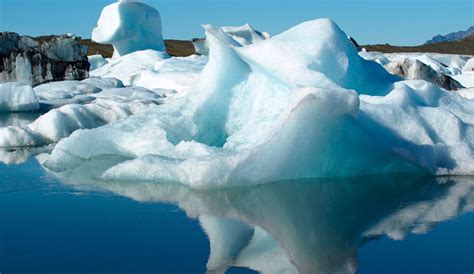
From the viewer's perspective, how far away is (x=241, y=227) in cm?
400

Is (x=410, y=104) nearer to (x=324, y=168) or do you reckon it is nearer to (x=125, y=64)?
(x=324, y=168)

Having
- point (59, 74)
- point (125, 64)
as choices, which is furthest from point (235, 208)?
point (125, 64)

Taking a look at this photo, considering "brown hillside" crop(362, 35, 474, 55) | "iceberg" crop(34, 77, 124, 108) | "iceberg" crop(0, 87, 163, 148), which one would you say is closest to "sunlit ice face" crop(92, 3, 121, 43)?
"iceberg" crop(34, 77, 124, 108)

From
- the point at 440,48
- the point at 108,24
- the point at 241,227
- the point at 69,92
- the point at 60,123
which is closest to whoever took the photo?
the point at 241,227

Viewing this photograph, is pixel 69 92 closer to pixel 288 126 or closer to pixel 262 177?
pixel 262 177

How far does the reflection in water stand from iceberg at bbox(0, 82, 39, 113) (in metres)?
8.14

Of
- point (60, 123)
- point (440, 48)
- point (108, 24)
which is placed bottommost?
point (440, 48)

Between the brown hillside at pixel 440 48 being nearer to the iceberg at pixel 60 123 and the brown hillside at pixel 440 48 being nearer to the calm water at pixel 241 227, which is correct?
the iceberg at pixel 60 123

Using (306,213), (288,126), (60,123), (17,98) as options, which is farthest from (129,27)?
(306,213)

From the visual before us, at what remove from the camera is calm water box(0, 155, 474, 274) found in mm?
3250

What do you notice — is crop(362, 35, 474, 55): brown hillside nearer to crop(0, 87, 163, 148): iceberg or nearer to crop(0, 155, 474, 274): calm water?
crop(0, 87, 163, 148): iceberg

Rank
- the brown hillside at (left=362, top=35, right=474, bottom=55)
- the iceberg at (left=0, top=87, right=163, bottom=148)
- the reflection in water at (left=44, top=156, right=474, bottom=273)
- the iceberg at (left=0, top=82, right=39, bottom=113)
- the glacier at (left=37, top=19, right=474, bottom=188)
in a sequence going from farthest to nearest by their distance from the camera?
1. the brown hillside at (left=362, top=35, right=474, bottom=55)
2. the iceberg at (left=0, top=82, right=39, bottom=113)
3. the iceberg at (left=0, top=87, right=163, bottom=148)
4. the glacier at (left=37, top=19, right=474, bottom=188)
5. the reflection in water at (left=44, top=156, right=474, bottom=273)

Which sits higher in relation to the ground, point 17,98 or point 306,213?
point 306,213

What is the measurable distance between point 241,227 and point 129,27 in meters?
20.6
